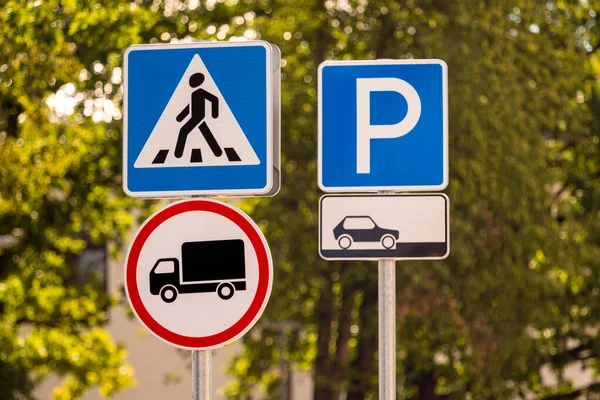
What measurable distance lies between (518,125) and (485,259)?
162 cm

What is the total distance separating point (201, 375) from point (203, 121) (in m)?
0.97

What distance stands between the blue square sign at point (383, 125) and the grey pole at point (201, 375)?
1.04 m

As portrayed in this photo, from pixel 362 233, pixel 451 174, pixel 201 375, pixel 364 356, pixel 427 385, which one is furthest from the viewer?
pixel 427 385

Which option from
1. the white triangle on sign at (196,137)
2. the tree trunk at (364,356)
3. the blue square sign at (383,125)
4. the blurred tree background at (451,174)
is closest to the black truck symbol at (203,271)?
the white triangle on sign at (196,137)

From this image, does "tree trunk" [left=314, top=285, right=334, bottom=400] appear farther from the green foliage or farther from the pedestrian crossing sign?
the pedestrian crossing sign

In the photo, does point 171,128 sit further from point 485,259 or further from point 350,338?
point 350,338

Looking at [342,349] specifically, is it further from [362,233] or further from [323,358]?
[362,233]

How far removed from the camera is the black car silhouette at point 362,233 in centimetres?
499

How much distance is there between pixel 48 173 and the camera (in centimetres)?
1215

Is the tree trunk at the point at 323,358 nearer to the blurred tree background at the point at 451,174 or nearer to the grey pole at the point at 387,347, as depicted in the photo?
the blurred tree background at the point at 451,174

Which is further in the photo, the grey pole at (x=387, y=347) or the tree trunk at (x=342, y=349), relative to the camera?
the tree trunk at (x=342, y=349)

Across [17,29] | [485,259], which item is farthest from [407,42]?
[17,29]

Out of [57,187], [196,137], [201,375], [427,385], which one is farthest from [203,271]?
→ [427,385]

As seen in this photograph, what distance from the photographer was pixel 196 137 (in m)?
4.68
